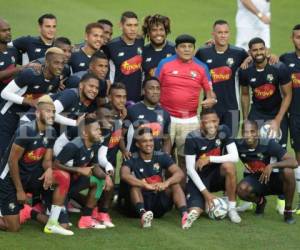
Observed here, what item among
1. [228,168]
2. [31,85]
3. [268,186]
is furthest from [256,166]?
Answer: [31,85]

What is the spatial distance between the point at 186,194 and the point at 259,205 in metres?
0.97

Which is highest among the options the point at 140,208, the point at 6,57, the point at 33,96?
the point at 6,57

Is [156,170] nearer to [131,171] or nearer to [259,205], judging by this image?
[131,171]

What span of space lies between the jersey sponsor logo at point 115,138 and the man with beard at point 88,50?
1114 millimetres

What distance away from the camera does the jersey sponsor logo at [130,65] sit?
12.3 metres

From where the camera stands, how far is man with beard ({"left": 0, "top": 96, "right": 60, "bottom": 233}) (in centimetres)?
1027

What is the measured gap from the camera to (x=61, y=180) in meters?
10.5

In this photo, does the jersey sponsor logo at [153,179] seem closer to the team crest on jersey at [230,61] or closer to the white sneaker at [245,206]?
the white sneaker at [245,206]

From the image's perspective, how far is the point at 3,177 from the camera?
1041 cm

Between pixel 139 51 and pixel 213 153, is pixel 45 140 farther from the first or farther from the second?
pixel 139 51

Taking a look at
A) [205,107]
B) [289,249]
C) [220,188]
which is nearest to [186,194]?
[220,188]

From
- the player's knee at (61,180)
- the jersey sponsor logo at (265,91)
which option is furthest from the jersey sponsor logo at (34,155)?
the jersey sponsor logo at (265,91)

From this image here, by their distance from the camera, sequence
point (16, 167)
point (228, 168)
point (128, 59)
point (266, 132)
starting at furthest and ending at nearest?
1. point (128, 59)
2. point (266, 132)
3. point (228, 168)
4. point (16, 167)

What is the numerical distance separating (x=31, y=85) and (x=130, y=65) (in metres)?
1.77
